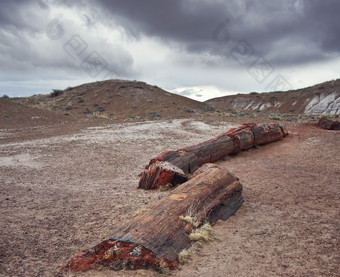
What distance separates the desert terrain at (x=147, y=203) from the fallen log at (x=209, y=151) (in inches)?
15.3

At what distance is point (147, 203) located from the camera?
5852mm

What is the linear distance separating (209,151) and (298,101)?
160 ft

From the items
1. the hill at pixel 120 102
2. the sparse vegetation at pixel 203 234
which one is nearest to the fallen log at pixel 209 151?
the sparse vegetation at pixel 203 234

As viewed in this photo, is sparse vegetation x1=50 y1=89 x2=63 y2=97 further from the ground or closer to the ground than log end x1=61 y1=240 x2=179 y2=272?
further from the ground

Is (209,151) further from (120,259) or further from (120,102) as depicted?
(120,102)

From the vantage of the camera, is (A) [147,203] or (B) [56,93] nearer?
(A) [147,203]

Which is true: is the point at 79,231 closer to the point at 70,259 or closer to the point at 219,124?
the point at 70,259

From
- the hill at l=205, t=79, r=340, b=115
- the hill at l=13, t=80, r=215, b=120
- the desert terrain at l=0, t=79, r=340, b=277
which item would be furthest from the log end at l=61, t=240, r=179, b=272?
the hill at l=205, t=79, r=340, b=115

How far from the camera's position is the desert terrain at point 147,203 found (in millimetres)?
3557

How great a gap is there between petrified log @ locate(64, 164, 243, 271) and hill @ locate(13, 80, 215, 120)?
20938 mm

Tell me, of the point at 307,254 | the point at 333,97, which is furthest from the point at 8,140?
the point at 333,97

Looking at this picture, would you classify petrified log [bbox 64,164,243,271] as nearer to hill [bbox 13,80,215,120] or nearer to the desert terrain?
the desert terrain

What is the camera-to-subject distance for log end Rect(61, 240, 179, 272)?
333 cm

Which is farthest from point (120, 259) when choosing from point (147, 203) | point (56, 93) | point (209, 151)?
point (56, 93)
